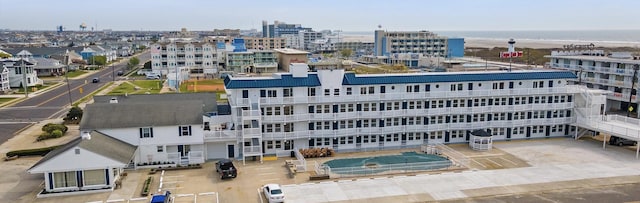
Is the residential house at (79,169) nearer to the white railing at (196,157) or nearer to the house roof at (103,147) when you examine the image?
the house roof at (103,147)

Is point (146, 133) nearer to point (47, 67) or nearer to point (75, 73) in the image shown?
point (47, 67)

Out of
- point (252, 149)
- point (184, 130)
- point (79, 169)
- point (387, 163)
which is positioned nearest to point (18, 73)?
point (184, 130)

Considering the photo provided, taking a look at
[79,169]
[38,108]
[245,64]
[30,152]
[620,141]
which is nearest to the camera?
[79,169]

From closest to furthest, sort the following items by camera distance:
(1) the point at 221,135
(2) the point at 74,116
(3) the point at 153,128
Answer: (3) the point at 153,128 < (1) the point at 221,135 < (2) the point at 74,116

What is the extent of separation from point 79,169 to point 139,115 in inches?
317

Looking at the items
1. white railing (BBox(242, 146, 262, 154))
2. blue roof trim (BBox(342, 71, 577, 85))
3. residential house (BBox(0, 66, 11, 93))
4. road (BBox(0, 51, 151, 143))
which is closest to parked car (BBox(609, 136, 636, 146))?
blue roof trim (BBox(342, 71, 577, 85))

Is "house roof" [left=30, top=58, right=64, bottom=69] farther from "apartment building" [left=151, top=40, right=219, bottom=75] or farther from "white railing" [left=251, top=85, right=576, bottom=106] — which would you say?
"white railing" [left=251, top=85, right=576, bottom=106]

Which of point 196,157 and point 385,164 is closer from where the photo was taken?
point 385,164

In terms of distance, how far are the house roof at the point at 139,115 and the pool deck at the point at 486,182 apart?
12.1 meters

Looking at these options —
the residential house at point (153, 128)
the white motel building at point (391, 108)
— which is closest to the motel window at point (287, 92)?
the white motel building at point (391, 108)

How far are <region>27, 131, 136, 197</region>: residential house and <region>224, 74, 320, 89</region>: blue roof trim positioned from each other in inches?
456

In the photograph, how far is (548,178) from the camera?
119 ft

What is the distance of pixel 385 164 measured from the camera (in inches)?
1566

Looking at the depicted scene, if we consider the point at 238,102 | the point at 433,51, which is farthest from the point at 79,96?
the point at 433,51
